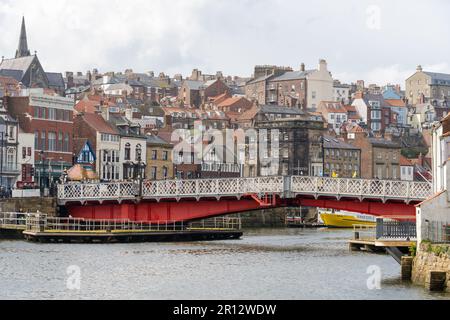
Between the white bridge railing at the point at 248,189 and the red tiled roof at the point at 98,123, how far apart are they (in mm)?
44681

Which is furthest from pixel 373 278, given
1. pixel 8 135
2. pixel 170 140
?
pixel 170 140

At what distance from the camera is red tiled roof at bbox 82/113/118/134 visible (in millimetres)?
155250

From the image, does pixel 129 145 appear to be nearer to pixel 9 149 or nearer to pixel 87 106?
pixel 9 149

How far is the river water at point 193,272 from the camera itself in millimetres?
62781

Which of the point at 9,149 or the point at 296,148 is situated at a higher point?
the point at 296,148

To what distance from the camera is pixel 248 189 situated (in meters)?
101

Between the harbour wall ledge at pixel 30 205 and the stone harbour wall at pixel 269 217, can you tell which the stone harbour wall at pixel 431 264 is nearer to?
the harbour wall ledge at pixel 30 205

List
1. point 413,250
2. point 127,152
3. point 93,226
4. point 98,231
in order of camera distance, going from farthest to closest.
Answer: point 127,152 < point 93,226 < point 98,231 < point 413,250

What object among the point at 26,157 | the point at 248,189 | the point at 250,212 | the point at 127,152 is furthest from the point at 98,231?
the point at 127,152

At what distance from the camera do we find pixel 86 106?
612ft

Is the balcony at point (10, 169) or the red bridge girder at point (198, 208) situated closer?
the red bridge girder at point (198, 208)

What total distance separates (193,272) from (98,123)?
84.9m

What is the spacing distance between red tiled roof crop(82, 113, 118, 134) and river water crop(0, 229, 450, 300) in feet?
186

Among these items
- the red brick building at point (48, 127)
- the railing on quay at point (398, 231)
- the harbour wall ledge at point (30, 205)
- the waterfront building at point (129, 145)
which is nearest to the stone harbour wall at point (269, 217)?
the waterfront building at point (129, 145)
